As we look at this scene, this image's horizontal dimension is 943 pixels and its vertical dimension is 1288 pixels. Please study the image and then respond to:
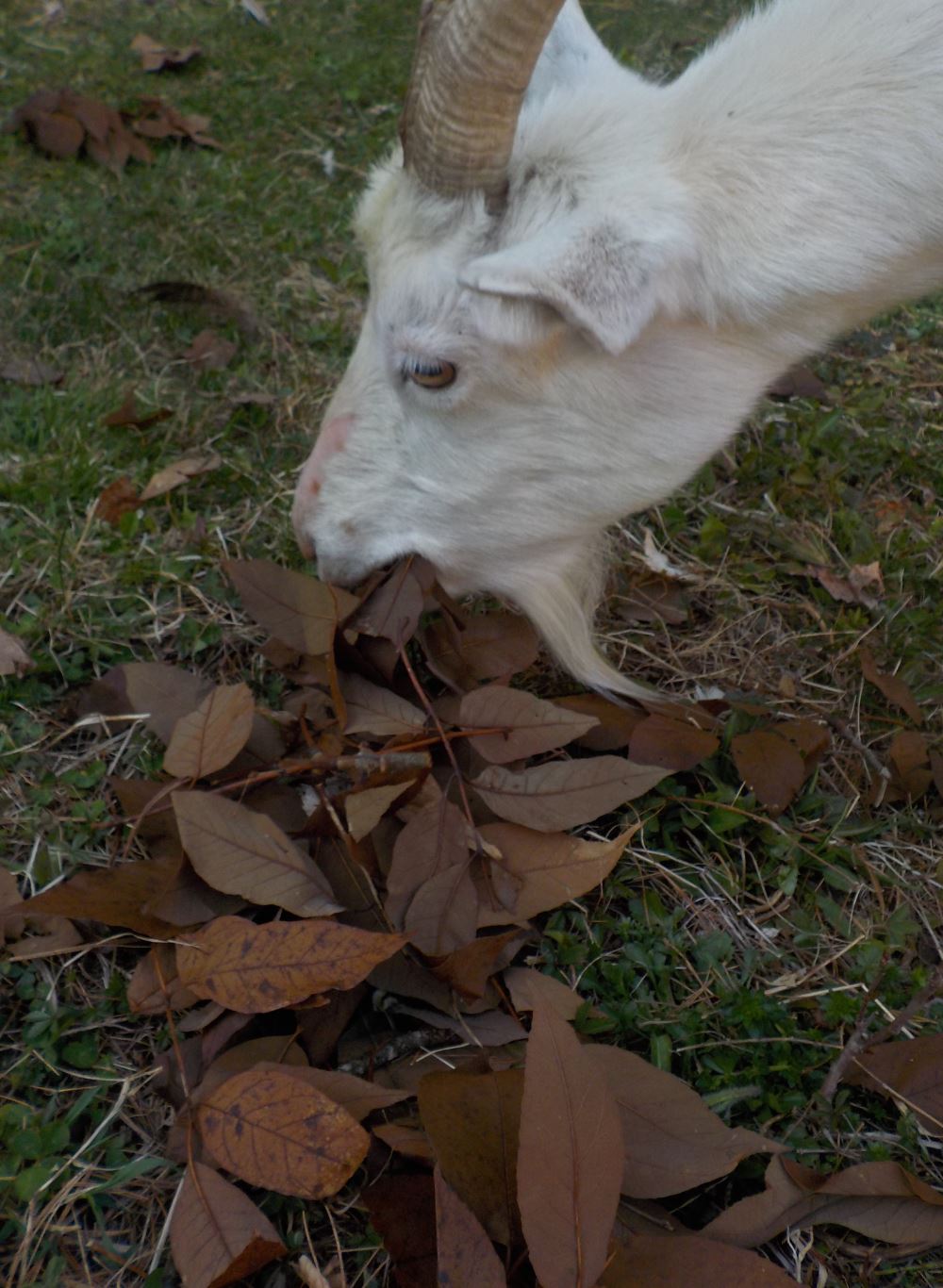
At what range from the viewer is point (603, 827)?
7.27 feet

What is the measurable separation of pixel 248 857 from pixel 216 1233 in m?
0.60

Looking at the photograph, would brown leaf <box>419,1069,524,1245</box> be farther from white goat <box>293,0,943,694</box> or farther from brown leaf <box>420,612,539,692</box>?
white goat <box>293,0,943,694</box>

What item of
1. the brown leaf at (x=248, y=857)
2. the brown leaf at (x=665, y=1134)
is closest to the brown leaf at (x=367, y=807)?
the brown leaf at (x=248, y=857)

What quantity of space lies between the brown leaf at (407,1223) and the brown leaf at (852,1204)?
0.46 metres

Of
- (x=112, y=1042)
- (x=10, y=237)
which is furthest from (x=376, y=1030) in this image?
(x=10, y=237)

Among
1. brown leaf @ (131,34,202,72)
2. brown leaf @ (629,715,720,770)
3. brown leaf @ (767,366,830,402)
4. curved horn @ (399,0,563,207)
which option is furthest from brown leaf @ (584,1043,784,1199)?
brown leaf @ (131,34,202,72)

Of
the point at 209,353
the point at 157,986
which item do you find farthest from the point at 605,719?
the point at 209,353

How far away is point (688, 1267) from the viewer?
1.42 m

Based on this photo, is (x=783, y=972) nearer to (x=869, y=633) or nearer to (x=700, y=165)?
(x=869, y=633)

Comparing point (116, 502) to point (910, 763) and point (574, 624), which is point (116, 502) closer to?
point (574, 624)

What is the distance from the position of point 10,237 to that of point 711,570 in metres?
3.24

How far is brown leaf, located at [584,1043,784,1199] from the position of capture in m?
A: 1.58

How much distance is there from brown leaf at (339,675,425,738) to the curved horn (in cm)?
106

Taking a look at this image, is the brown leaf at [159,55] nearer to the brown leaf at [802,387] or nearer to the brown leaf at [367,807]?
the brown leaf at [802,387]
